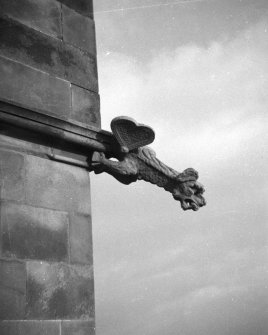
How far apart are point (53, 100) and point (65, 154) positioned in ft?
2.04

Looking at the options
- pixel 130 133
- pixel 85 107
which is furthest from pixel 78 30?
pixel 130 133

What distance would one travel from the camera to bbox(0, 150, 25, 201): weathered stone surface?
16.2 ft

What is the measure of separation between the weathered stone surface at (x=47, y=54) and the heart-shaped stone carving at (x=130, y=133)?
76 cm

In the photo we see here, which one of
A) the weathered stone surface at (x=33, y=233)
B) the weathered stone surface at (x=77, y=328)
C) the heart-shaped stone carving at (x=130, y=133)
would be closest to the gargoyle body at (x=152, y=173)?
the heart-shaped stone carving at (x=130, y=133)

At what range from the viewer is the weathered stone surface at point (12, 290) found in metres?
4.52

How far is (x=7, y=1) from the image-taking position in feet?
18.9

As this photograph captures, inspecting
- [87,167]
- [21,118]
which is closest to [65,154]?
[87,167]

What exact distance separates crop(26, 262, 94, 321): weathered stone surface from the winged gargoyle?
119 cm

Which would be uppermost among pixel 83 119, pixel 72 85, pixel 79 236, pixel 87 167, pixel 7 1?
pixel 7 1

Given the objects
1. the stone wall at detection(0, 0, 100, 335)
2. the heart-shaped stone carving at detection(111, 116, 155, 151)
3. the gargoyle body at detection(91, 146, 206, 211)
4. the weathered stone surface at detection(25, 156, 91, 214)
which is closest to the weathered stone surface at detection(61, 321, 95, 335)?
the stone wall at detection(0, 0, 100, 335)

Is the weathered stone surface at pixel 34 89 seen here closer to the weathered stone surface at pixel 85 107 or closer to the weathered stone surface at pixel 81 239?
the weathered stone surface at pixel 85 107

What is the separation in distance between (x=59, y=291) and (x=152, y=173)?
6.29 ft

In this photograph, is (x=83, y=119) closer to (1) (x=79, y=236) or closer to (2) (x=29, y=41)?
(2) (x=29, y=41)

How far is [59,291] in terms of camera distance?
4.94 meters
